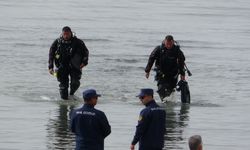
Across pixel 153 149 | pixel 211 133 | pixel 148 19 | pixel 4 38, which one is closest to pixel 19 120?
pixel 211 133

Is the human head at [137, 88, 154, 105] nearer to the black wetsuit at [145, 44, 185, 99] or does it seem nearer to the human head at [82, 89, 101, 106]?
the human head at [82, 89, 101, 106]

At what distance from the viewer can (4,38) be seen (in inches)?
1443

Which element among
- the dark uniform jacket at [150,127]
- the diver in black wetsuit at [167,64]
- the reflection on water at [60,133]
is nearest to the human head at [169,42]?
the diver in black wetsuit at [167,64]

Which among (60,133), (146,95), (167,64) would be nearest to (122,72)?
(167,64)

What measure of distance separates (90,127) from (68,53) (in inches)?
334

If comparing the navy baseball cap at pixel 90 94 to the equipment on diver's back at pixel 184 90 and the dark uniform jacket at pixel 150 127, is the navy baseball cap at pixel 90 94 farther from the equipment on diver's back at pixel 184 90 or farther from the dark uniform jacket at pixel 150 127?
the equipment on diver's back at pixel 184 90

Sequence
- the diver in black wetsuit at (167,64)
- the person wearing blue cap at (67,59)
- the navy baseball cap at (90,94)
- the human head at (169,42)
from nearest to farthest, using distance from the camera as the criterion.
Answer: the navy baseball cap at (90,94) < the human head at (169,42) < the person wearing blue cap at (67,59) < the diver in black wetsuit at (167,64)

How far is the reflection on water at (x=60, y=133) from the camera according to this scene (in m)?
16.6

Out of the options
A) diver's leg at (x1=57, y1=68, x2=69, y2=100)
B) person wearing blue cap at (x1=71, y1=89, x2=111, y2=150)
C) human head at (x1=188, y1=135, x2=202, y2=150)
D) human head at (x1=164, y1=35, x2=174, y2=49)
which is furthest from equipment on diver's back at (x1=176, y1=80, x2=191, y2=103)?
human head at (x1=188, y1=135, x2=202, y2=150)

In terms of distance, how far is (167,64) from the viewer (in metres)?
22.0

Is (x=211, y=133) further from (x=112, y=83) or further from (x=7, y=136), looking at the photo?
(x=112, y=83)

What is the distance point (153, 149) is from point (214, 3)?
177ft

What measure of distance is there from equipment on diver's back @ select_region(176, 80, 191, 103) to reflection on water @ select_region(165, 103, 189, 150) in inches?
8.4

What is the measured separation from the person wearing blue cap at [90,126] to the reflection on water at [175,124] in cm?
341
